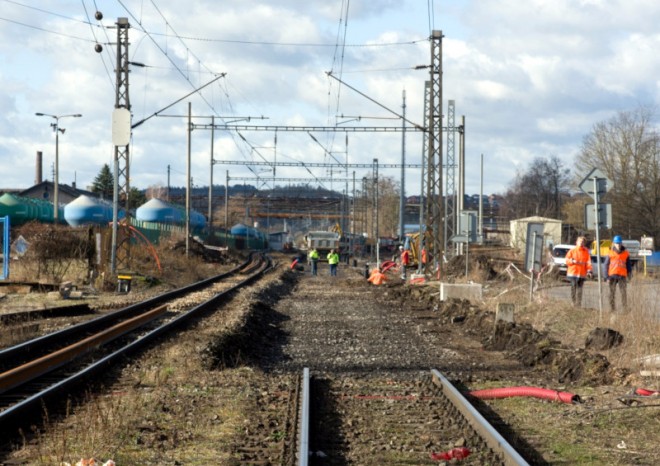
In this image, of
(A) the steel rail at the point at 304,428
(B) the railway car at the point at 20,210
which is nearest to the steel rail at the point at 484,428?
(A) the steel rail at the point at 304,428

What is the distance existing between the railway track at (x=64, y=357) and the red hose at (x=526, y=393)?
5040 millimetres

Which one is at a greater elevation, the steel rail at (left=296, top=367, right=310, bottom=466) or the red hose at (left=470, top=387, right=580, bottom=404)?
the steel rail at (left=296, top=367, right=310, bottom=466)

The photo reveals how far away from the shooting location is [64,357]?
1416cm

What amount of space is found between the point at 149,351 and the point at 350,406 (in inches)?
230

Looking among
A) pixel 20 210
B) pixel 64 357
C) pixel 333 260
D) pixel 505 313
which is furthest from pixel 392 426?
pixel 20 210

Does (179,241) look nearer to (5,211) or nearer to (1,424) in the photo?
(5,211)

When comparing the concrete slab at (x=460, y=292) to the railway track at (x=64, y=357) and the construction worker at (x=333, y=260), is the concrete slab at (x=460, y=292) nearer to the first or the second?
the railway track at (x=64, y=357)

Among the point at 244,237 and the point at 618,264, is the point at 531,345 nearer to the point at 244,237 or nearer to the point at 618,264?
the point at 618,264

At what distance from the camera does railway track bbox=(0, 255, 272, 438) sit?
395 inches

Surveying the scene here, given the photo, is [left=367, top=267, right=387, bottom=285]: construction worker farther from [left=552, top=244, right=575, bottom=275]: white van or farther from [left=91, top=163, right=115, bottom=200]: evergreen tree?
[left=91, top=163, right=115, bottom=200]: evergreen tree

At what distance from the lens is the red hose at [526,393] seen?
10914mm

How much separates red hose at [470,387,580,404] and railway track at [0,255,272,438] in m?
5.04

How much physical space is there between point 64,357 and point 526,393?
277 inches

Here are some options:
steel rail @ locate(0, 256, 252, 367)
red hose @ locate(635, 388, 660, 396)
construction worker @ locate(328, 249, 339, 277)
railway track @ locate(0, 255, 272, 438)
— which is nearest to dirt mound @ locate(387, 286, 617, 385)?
red hose @ locate(635, 388, 660, 396)
